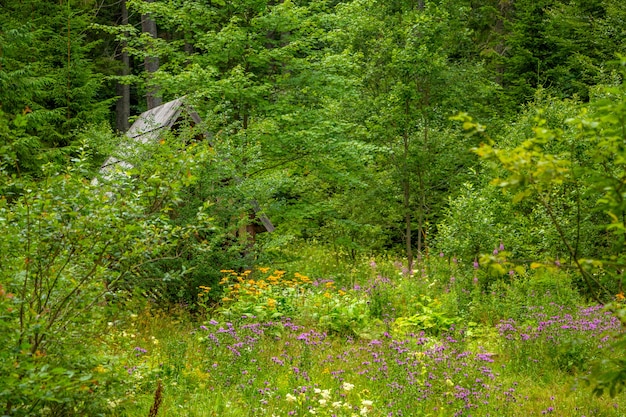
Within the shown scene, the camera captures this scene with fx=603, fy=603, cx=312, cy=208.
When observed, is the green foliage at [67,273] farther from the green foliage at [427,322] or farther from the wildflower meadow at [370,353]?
the green foliage at [427,322]

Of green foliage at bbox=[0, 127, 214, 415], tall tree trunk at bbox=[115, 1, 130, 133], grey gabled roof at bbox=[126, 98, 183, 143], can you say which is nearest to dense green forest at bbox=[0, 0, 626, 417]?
green foliage at bbox=[0, 127, 214, 415]

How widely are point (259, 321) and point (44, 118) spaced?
35.2 feet

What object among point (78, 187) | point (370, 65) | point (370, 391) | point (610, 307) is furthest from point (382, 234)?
point (610, 307)

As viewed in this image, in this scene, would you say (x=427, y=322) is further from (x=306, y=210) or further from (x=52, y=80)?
(x=52, y=80)

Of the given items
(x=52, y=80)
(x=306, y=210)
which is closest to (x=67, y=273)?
(x=306, y=210)

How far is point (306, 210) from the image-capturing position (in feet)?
44.6

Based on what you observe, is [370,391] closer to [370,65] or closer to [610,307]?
[610,307]

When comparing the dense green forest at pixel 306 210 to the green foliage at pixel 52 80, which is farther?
the green foliage at pixel 52 80

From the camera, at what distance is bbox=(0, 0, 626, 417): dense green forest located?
13.5 ft

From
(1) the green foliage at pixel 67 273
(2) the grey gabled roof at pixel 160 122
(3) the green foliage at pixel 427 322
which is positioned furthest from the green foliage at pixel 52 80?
(1) the green foliage at pixel 67 273

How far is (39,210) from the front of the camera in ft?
14.4

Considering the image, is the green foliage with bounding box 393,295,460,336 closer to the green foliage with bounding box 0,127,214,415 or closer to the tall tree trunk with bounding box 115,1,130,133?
the green foliage with bounding box 0,127,214,415

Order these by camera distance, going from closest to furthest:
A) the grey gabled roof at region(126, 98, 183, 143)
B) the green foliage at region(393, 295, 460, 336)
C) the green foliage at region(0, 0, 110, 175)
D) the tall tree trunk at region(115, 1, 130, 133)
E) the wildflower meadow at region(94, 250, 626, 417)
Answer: the wildflower meadow at region(94, 250, 626, 417) < the green foliage at region(393, 295, 460, 336) < the grey gabled roof at region(126, 98, 183, 143) < the green foliage at region(0, 0, 110, 175) < the tall tree trunk at region(115, 1, 130, 133)

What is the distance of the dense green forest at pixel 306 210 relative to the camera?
163 inches
